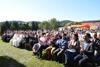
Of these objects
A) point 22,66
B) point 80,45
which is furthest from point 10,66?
point 80,45

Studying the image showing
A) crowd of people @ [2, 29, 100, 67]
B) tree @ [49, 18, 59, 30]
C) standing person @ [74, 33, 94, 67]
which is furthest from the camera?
tree @ [49, 18, 59, 30]

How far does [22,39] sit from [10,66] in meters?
8.97

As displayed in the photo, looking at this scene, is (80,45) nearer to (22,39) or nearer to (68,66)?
(68,66)

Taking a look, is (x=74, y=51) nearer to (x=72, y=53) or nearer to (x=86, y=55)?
(x=72, y=53)

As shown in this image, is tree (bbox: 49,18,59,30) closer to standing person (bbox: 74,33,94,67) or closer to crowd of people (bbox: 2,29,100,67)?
crowd of people (bbox: 2,29,100,67)

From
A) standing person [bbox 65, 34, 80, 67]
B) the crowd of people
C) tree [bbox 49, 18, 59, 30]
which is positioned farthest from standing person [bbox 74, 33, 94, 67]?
tree [bbox 49, 18, 59, 30]

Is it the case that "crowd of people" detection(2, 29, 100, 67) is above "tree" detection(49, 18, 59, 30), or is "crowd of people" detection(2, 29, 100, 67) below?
above

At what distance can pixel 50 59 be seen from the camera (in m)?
14.1

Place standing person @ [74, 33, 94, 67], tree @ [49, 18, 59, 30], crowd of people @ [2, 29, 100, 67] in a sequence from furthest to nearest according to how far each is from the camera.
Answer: tree @ [49, 18, 59, 30] → crowd of people @ [2, 29, 100, 67] → standing person @ [74, 33, 94, 67]

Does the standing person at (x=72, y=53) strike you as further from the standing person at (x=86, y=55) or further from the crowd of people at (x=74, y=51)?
the standing person at (x=86, y=55)

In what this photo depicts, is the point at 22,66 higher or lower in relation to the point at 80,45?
lower

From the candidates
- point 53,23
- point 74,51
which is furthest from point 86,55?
point 53,23

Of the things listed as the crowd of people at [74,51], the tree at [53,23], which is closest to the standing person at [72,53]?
the crowd of people at [74,51]

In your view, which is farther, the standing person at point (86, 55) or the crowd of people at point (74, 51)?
the crowd of people at point (74, 51)
